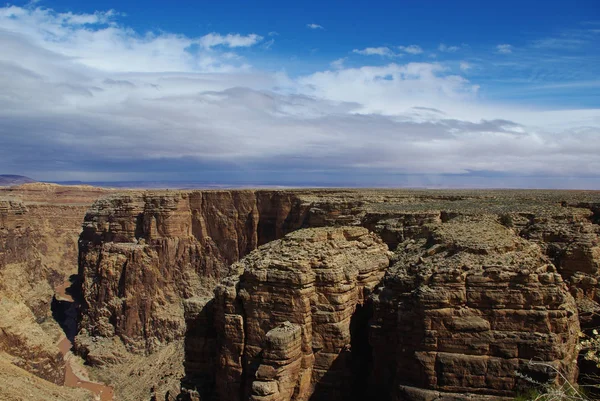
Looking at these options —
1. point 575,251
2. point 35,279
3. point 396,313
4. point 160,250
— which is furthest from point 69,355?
point 575,251

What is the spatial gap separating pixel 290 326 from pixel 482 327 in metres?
6.21

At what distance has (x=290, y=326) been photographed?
56.7ft

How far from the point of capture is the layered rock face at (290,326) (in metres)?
17.1

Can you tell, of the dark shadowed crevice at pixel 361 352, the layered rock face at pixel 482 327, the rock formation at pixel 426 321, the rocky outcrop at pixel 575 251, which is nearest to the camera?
the layered rock face at pixel 482 327

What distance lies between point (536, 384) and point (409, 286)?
4435 millimetres

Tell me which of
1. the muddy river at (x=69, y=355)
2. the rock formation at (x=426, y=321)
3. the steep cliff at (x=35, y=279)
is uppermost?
the rock formation at (x=426, y=321)

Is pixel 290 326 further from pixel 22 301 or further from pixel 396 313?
pixel 22 301

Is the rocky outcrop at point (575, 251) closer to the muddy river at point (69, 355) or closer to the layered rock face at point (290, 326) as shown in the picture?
the layered rock face at point (290, 326)

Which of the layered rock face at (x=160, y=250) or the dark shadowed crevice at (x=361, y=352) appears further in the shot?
the layered rock face at (x=160, y=250)

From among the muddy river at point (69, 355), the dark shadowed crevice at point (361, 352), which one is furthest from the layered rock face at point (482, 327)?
the muddy river at point (69, 355)

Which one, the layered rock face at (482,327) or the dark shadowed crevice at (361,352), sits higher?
the layered rock face at (482,327)

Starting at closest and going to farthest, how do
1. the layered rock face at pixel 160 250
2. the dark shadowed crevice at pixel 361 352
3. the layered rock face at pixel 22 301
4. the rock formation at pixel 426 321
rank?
the rock formation at pixel 426 321
the dark shadowed crevice at pixel 361 352
the layered rock face at pixel 22 301
the layered rock face at pixel 160 250

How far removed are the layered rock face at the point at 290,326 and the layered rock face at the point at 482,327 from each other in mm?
2691

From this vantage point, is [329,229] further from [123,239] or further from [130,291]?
[123,239]
